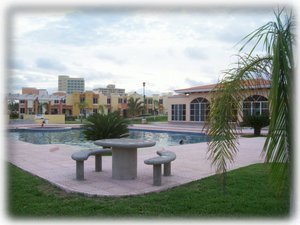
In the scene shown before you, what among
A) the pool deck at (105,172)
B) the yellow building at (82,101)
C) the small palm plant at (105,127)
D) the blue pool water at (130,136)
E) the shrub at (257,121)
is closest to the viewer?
the pool deck at (105,172)

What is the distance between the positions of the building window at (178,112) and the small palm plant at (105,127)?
71.8 feet

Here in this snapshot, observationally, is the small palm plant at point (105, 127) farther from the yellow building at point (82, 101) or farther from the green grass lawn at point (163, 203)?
the yellow building at point (82, 101)

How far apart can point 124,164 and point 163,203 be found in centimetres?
180

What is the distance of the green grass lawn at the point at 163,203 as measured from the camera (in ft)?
14.0

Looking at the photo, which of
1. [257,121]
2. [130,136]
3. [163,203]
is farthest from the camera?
[130,136]

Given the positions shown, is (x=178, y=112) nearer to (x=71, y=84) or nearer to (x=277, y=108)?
(x=277, y=108)

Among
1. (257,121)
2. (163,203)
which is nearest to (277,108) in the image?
(163,203)

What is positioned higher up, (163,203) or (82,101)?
(82,101)

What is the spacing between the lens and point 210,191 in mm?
5406

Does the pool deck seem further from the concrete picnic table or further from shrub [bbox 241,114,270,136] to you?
shrub [bbox 241,114,270,136]

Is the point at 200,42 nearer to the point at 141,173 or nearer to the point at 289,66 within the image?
the point at 141,173

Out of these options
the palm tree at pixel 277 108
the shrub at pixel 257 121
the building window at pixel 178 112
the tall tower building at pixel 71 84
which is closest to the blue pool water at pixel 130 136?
the shrub at pixel 257 121

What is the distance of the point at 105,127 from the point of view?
1059 centimetres

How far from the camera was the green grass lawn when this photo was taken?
168 inches
